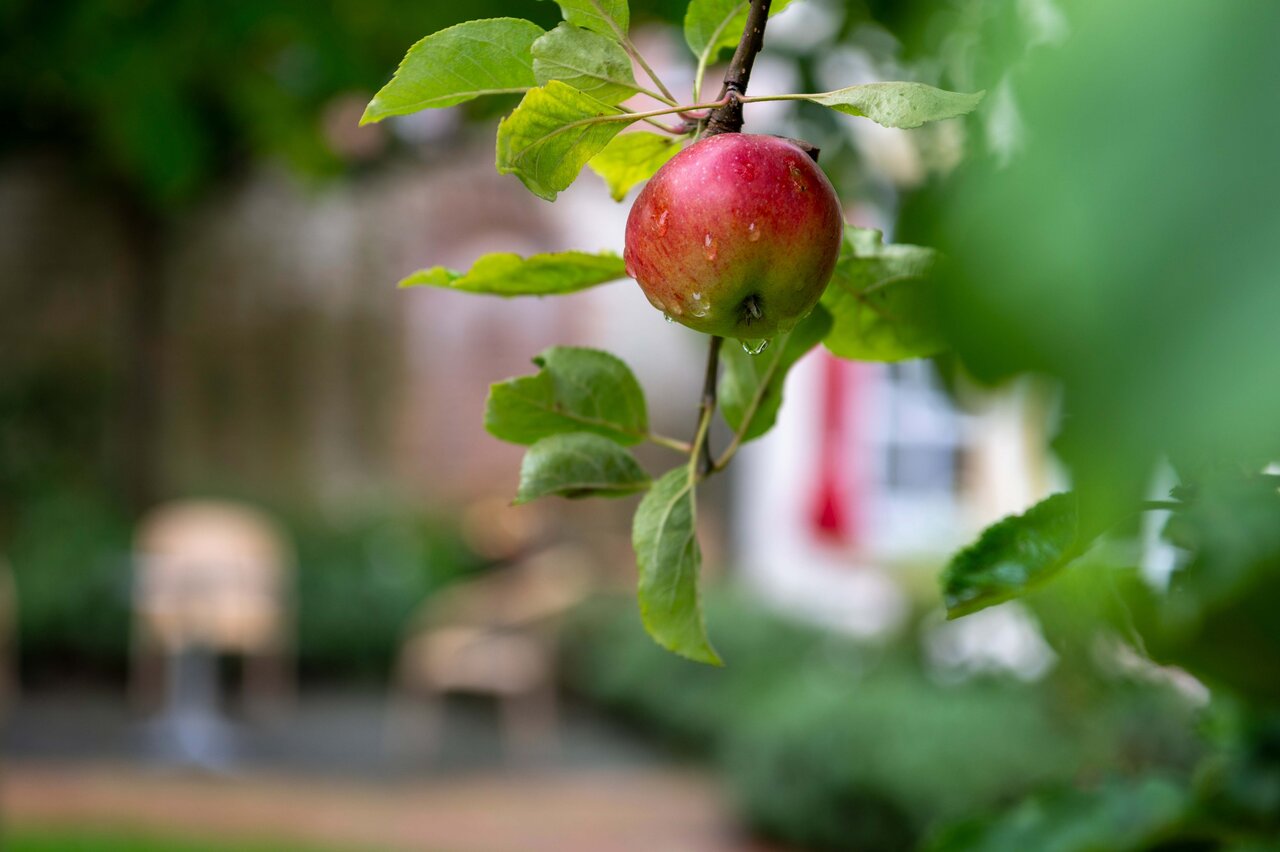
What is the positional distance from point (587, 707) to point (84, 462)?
3124 mm

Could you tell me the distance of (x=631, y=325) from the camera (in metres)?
6.88

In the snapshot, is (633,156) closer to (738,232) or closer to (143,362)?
(738,232)

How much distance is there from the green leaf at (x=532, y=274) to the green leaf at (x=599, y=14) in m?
0.09

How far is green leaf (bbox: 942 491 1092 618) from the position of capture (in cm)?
37

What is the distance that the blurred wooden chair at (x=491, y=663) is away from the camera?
5672 mm

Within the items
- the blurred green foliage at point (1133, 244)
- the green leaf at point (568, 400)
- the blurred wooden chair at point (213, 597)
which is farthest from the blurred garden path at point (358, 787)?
the blurred green foliage at point (1133, 244)

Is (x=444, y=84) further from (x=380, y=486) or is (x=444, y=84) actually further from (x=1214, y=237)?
(x=380, y=486)

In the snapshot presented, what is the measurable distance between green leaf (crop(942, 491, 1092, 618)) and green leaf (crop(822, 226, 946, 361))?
0.27 feet

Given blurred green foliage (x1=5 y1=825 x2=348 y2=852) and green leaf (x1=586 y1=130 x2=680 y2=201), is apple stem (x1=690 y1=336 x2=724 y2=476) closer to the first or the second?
green leaf (x1=586 y1=130 x2=680 y2=201)

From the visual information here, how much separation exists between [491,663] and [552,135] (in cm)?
560

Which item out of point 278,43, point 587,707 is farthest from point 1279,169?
point 587,707

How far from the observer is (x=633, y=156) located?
451 millimetres

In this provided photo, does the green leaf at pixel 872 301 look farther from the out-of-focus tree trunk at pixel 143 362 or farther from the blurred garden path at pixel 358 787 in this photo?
the out-of-focus tree trunk at pixel 143 362

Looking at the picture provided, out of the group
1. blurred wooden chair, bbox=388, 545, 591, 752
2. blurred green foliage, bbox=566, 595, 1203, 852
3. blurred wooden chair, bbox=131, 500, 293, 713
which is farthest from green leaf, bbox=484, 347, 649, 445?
blurred wooden chair, bbox=131, 500, 293, 713
